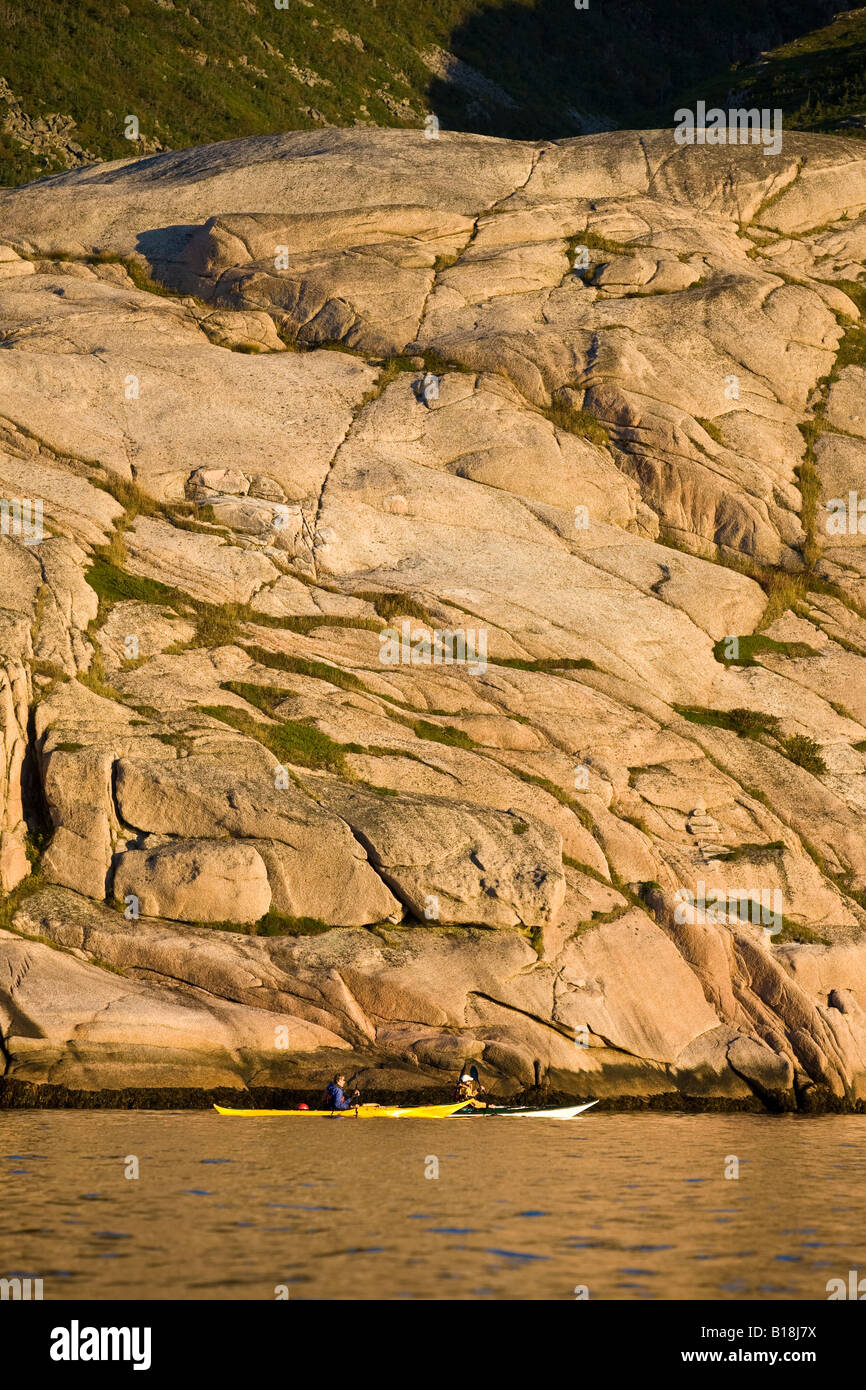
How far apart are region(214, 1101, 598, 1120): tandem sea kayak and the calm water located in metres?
0.25

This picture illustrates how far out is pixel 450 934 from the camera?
2973 cm

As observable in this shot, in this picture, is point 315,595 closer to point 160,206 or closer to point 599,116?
point 160,206

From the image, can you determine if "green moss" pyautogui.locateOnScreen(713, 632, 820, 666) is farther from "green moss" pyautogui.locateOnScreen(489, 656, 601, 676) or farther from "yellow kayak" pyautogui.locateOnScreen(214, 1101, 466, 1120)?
"yellow kayak" pyautogui.locateOnScreen(214, 1101, 466, 1120)

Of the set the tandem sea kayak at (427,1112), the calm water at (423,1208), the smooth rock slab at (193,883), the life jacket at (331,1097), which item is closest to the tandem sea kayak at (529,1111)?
the tandem sea kayak at (427,1112)

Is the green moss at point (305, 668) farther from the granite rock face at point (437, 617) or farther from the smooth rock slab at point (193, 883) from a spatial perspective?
the smooth rock slab at point (193, 883)

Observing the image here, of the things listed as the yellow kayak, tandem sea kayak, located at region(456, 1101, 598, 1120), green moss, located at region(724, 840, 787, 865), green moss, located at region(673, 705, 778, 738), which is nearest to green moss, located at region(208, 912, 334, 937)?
the yellow kayak

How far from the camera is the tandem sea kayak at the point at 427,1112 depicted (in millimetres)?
27453

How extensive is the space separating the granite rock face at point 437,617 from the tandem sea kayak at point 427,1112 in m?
0.70

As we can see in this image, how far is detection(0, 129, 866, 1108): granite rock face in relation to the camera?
1139 inches

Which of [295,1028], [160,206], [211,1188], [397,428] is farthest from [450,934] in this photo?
[160,206]

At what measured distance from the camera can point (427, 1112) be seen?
2778 centimetres

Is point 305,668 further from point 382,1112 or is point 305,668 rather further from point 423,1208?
point 423,1208

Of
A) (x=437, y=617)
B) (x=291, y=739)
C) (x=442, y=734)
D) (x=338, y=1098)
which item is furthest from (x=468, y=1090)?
(x=437, y=617)
